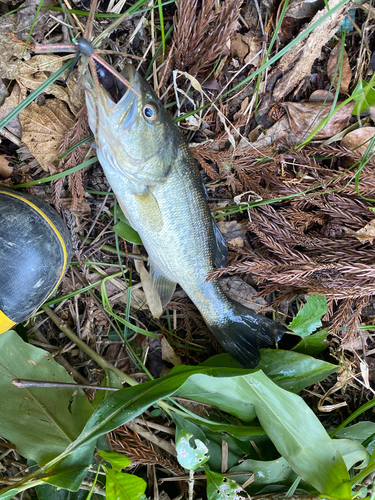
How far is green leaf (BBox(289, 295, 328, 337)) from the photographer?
2.38 metres

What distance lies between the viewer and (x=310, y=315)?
240 centimetres

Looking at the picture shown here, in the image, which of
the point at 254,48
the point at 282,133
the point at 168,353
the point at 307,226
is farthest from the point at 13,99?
the point at 307,226

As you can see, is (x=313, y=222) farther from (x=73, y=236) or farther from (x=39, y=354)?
(x=39, y=354)

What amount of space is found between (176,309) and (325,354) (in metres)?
1.20

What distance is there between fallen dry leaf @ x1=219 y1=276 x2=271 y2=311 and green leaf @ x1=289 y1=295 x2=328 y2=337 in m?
0.38

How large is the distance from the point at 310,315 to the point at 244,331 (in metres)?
0.48

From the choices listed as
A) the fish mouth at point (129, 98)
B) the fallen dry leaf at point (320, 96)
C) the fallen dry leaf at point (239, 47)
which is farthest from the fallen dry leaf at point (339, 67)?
the fish mouth at point (129, 98)

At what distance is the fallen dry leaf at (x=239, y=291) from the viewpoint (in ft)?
9.00

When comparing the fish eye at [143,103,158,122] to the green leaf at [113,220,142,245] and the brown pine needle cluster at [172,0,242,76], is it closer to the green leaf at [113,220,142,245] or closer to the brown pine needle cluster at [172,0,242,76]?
the brown pine needle cluster at [172,0,242,76]

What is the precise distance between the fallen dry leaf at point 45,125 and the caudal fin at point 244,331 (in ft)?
5.57

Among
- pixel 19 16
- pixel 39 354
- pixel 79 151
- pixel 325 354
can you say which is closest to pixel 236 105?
pixel 79 151

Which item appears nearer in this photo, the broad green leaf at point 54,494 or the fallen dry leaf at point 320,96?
the broad green leaf at point 54,494

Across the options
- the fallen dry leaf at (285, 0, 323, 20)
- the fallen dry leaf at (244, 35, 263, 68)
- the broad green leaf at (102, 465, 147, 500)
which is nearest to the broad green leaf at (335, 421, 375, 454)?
the broad green leaf at (102, 465, 147, 500)

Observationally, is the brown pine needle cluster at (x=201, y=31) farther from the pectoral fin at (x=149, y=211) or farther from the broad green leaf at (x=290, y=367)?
the broad green leaf at (x=290, y=367)
